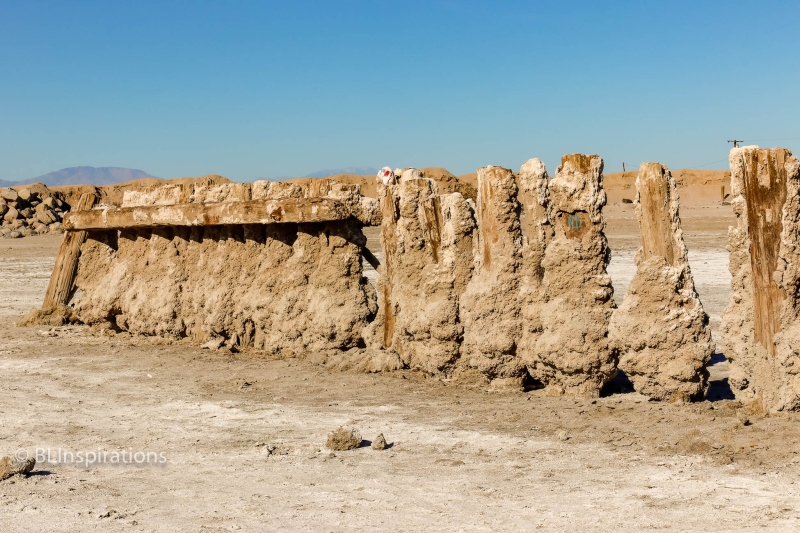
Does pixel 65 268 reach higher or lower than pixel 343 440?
higher

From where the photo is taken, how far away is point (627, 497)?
15.5 feet

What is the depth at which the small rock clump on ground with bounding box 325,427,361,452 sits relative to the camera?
5852mm

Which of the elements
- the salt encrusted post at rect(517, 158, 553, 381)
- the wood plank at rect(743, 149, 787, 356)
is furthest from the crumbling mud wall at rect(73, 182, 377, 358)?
the wood plank at rect(743, 149, 787, 356)

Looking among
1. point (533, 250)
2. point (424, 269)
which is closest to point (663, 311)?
point (533, 250)

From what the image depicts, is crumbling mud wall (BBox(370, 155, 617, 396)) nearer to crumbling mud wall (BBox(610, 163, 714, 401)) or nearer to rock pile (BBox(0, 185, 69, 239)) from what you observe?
crumbling mud wall (BBox(610, 163, 714, 401))

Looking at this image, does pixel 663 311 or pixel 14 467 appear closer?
pixel 14 467

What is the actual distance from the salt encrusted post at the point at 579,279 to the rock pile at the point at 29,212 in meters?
29.0

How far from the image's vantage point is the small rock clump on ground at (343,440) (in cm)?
585

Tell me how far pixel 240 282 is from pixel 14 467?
436cm

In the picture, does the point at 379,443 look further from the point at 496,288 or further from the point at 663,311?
the point at 663,311

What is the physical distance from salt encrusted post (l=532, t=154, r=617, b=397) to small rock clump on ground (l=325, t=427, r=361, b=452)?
182 cm

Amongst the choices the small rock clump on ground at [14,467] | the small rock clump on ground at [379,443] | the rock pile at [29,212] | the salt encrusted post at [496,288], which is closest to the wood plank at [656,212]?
the salt encrusted post at [496,288]

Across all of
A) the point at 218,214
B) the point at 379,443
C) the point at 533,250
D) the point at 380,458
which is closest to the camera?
the point at 380,458

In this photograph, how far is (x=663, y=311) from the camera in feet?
21.3
